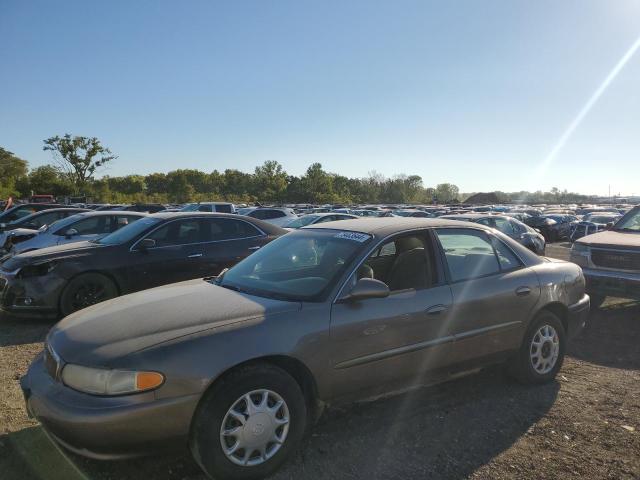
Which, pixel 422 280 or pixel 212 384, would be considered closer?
pixel 212 384

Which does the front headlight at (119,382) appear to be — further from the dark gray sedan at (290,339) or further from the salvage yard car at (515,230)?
the salvage yard car at (515,230)

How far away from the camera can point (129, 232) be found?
303 inches

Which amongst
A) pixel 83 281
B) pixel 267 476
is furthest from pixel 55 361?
pixel 83 281

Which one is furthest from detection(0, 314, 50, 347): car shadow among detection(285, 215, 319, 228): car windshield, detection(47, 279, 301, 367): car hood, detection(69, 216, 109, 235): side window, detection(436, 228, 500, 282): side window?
detection(285, 215, 319, 228): car windshield

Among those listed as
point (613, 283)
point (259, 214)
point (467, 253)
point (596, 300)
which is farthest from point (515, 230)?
point (467, 253)

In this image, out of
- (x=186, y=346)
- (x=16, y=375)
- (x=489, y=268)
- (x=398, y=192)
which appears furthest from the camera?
(x=398, y=192)

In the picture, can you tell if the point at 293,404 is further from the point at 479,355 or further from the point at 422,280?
the point at 479,355

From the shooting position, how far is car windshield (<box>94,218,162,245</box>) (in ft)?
24.5

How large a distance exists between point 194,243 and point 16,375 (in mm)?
3412

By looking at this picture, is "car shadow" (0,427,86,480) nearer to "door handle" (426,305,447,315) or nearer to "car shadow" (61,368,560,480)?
"car shadow" (61,368,560,480)

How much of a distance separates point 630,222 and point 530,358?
518cm

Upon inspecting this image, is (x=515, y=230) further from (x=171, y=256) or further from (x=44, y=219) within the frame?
(x=44, y=219)

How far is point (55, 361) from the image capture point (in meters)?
3.06

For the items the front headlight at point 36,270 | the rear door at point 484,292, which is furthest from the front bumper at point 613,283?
the front headlight at point 36,270
